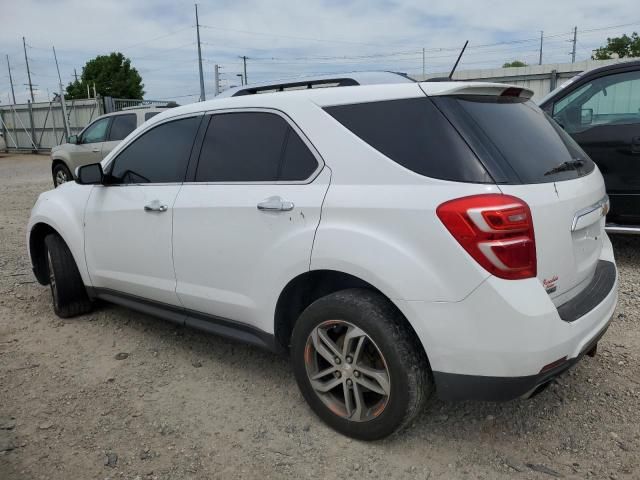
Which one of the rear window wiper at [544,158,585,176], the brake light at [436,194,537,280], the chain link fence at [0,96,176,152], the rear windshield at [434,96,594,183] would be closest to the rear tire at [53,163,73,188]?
the chain link fence at [0,96,176,152]

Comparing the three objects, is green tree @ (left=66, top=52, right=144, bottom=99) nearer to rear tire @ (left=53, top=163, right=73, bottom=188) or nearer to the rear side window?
rear tire @ (left=53, top=163, right=73, bottom=188)

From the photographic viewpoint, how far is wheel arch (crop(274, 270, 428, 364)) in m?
2.72

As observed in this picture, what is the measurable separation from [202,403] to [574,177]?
2293 millimetres

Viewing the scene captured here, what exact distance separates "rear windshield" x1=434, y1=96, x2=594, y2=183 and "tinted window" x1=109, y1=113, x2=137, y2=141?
9971 mm

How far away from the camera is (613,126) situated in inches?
199

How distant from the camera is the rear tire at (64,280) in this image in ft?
14.1

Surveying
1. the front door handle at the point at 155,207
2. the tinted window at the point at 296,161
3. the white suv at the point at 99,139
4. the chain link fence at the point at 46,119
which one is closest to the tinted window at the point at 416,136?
the tinted window at the point at 296,161

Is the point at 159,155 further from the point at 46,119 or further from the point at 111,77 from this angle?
the point at 111,77

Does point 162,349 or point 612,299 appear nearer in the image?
point 612,299

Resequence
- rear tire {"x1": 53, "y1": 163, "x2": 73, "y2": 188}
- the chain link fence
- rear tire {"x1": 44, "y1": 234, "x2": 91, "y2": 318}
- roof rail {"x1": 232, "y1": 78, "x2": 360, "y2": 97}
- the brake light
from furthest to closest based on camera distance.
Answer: the chain link fence < rear tire {"x1": 53, "y1": 163, "x2": 73, "y2": 188} < rear tire {"x1": 44, "y1": 234, "x2": 91, "y2": 318} < roof rail {"x1": 232, "y1": 78, "x2": 360, "y2": 97} < the brake light

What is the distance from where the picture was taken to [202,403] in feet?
10.3

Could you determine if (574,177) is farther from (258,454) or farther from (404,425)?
(258,454)

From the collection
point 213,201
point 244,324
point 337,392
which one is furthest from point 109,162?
point 337,392

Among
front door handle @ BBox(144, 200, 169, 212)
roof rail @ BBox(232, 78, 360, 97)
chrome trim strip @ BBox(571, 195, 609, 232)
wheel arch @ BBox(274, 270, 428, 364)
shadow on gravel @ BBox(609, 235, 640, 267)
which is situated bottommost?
shadow on gravel @ BBox(609, 235, 640, 267)
